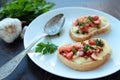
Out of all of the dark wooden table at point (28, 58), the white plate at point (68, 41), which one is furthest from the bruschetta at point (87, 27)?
the dark wooden table at point (28, 58)

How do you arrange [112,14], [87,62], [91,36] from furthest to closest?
[112,14] < [91,36] < [87,62]

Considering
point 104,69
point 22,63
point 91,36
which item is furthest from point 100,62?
point 22,63

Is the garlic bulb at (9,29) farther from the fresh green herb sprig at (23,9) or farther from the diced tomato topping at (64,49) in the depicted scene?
the diced tomato topping at (64,49)

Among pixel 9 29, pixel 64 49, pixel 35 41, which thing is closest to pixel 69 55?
pixel 64 49

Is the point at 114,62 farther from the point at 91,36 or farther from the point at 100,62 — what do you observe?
the point at 91,36

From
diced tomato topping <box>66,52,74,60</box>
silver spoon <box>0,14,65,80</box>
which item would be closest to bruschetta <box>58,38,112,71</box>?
diced tomato topping <box>66,52,74,60</box>

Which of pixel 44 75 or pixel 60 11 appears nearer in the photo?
pixel 44 75

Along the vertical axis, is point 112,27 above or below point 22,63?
above
